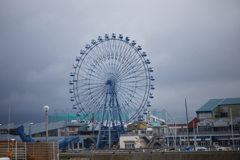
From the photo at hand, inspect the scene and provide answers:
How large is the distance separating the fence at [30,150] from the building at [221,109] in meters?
70.2

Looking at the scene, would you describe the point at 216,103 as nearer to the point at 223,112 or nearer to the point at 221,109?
the point at 221,109

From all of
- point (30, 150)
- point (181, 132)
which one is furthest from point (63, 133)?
point (30, 150)

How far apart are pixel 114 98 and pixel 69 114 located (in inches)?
1950

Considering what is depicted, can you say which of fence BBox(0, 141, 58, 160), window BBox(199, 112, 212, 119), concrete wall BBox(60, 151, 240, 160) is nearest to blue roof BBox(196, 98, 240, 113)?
window BBox(199, 112, 212, 119)

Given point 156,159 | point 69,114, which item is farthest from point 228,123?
point 69,114

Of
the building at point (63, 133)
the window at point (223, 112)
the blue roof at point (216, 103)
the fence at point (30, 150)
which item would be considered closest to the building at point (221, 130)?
the blue roof at point (216, 103)

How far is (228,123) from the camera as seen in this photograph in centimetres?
7775

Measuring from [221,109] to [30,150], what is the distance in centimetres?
7367

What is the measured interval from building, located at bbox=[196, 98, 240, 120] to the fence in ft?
230

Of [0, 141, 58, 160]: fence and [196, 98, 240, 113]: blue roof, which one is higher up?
[196, 98, 240, 113]: blue roof

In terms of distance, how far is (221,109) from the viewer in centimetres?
8781

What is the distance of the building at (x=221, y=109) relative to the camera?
85625 mm

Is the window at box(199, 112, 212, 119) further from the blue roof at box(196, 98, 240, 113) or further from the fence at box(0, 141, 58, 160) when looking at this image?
the fence at box(0, 141, 58, 160)

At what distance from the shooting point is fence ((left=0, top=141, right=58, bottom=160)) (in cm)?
2112
